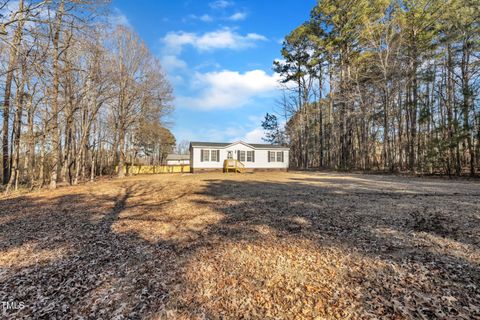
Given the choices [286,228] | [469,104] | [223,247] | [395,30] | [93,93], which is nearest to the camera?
[223,247]

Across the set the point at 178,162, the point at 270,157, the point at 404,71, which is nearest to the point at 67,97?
the point at 270,157

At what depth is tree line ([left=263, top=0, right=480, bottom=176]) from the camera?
13203mm

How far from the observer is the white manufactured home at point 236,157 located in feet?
70.3

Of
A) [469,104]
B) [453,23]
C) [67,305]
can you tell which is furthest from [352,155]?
[67,305]

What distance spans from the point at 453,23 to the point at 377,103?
26.0 feet

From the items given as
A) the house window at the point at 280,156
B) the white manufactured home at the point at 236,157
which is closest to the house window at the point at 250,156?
the white manufactured home at the point at 236,157

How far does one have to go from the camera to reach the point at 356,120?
23031mm

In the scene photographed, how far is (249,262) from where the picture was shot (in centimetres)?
322

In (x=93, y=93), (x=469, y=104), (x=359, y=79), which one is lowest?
(x=469, y=104)

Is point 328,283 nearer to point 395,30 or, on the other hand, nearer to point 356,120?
point 395,30

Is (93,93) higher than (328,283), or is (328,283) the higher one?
(93,93)

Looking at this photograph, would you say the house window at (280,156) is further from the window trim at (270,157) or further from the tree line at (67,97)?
the tree line at (67,97)

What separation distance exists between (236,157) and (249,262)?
63.7 ft

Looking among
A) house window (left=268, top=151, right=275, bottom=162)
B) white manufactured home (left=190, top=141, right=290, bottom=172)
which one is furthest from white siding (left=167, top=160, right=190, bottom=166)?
house window (left=268, top=151, right=275, bottom=162)
